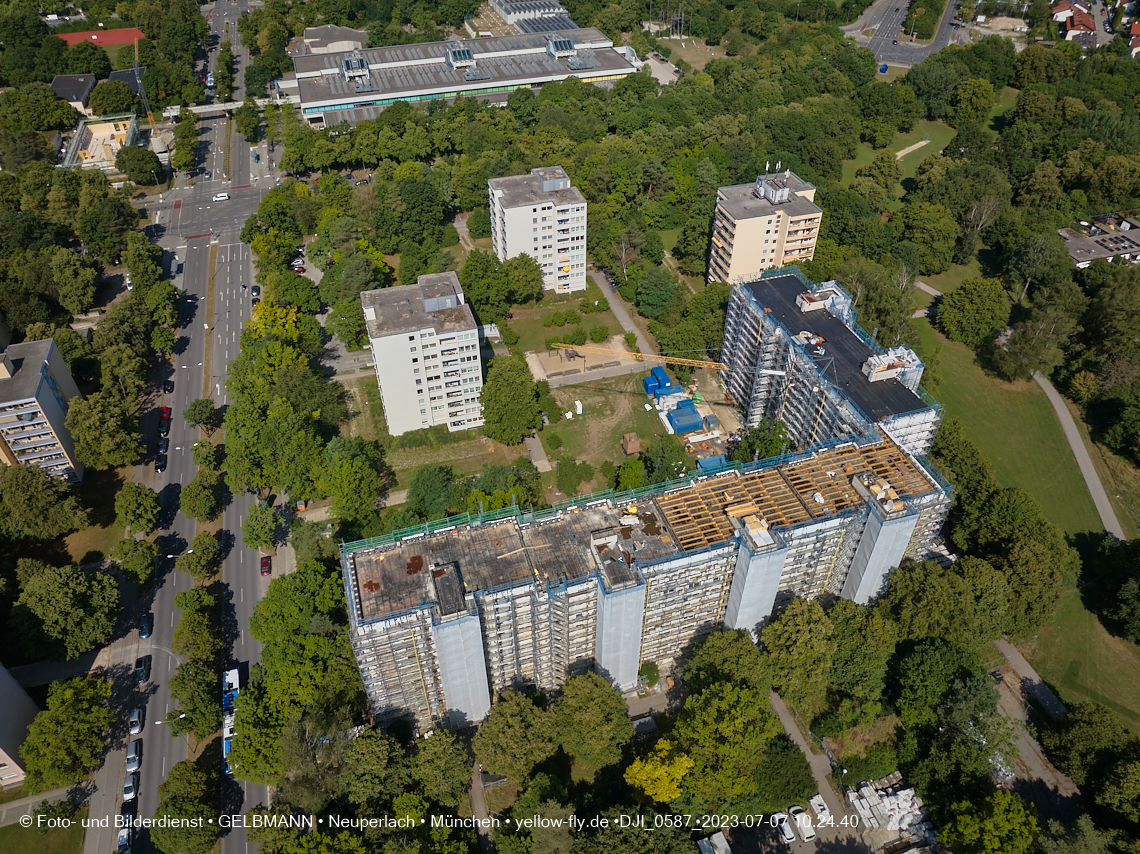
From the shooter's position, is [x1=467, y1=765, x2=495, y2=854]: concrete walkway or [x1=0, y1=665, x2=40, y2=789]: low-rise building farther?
[x1=0, y1=665, x2=40, y2=789]: low-rise building

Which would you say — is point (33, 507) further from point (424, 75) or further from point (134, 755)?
point (424, 75)

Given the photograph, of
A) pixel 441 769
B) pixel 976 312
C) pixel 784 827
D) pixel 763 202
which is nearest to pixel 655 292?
pixel 763 202

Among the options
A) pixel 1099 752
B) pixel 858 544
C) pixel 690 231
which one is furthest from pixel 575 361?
pixel 1099 752

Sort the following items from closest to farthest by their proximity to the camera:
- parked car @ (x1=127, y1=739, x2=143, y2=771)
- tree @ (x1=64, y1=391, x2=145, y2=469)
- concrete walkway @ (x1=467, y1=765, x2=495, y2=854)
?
concrete walkway @ (x1=467, y1=765, x2=495, y2=854)
parked car @ (x1=127, y1=739, x2=143, y2=771)
tree @ (x1=64, y1=391, x2=145, y2=469)

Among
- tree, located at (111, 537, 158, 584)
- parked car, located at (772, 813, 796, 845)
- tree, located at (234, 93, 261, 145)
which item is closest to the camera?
parked car, located at (772, 813, 796, 845)

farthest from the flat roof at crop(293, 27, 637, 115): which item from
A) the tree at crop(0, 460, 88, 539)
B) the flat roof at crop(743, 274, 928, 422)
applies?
the tree at crop(0, 460, 88, 539)

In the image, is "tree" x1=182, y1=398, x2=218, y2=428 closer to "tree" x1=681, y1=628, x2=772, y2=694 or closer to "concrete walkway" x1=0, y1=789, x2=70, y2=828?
"concrete walkway" x1=0, y1=789, x2=70, y2=828

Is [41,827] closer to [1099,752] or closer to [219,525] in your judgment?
[219,525]
